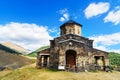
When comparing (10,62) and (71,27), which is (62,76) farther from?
(10,62)

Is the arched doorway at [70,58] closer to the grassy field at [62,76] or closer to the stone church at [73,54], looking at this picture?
the stone church at [73,54]

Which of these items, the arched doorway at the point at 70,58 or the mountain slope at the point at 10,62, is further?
the mountain slope at the point at 10,62

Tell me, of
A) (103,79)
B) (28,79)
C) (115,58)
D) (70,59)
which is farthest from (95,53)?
(115,58)

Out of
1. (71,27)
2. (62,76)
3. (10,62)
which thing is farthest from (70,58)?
(10,62)

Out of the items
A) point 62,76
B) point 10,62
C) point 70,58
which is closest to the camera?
point 62,76

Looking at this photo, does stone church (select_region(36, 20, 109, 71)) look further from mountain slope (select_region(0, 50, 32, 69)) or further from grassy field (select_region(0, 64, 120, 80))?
mountain slope (select_region(0, 50, 32, 69))

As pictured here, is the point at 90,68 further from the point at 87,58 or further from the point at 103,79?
the point at 103,79

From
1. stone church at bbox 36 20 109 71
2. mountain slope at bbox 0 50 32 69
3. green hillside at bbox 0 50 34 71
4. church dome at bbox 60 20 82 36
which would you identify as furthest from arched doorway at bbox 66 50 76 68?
mountain slope at bbox 0 50 32 69

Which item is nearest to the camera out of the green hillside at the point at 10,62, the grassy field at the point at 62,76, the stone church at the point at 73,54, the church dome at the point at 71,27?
the grassy field at the point at 62,76

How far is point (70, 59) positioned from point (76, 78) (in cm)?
872

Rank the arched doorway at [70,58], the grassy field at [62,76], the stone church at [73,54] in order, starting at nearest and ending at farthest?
1. the grassy field at [62,76]
2. the stone church at [73,54]
3. the arched doorway at [70,58]

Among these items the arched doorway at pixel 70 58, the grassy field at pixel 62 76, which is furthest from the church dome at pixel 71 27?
the grassy field at pixel 62 76

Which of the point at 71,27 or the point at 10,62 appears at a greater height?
the point at 71,27

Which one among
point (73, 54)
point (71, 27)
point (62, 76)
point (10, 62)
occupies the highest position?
point (71, 27)
